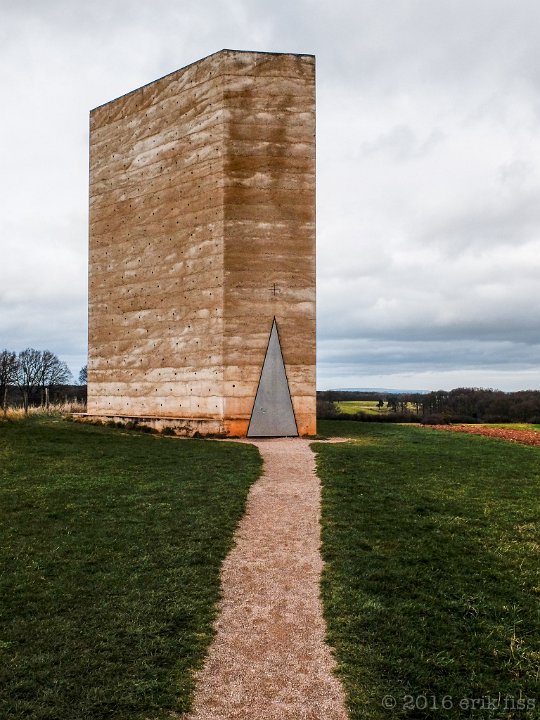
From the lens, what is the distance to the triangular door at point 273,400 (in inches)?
876

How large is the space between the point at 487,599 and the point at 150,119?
84.4 ft

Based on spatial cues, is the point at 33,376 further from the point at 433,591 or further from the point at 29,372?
the point at 433,591

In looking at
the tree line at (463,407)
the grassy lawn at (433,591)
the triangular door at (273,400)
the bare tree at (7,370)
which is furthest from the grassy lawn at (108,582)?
the bare tree at (7,370)

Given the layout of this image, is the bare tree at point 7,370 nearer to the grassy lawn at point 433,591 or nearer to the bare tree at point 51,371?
the bare tree at point 51,371

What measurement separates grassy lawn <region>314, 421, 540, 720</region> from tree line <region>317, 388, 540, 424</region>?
25052 mm

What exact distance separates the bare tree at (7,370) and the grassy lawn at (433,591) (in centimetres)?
5756

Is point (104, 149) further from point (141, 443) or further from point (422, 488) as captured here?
point (422, 488)

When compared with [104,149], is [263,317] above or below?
below

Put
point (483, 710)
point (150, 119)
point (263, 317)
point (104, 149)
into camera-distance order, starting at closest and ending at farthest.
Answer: point (483, 710), point (263, 317), point (150, 119), point (104, 149)

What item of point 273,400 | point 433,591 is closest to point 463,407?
point 273,400

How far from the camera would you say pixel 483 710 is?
4.38 metres

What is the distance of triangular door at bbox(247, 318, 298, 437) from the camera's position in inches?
876

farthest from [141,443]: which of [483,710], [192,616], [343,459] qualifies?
[483,710]

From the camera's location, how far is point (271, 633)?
5.68 meters
